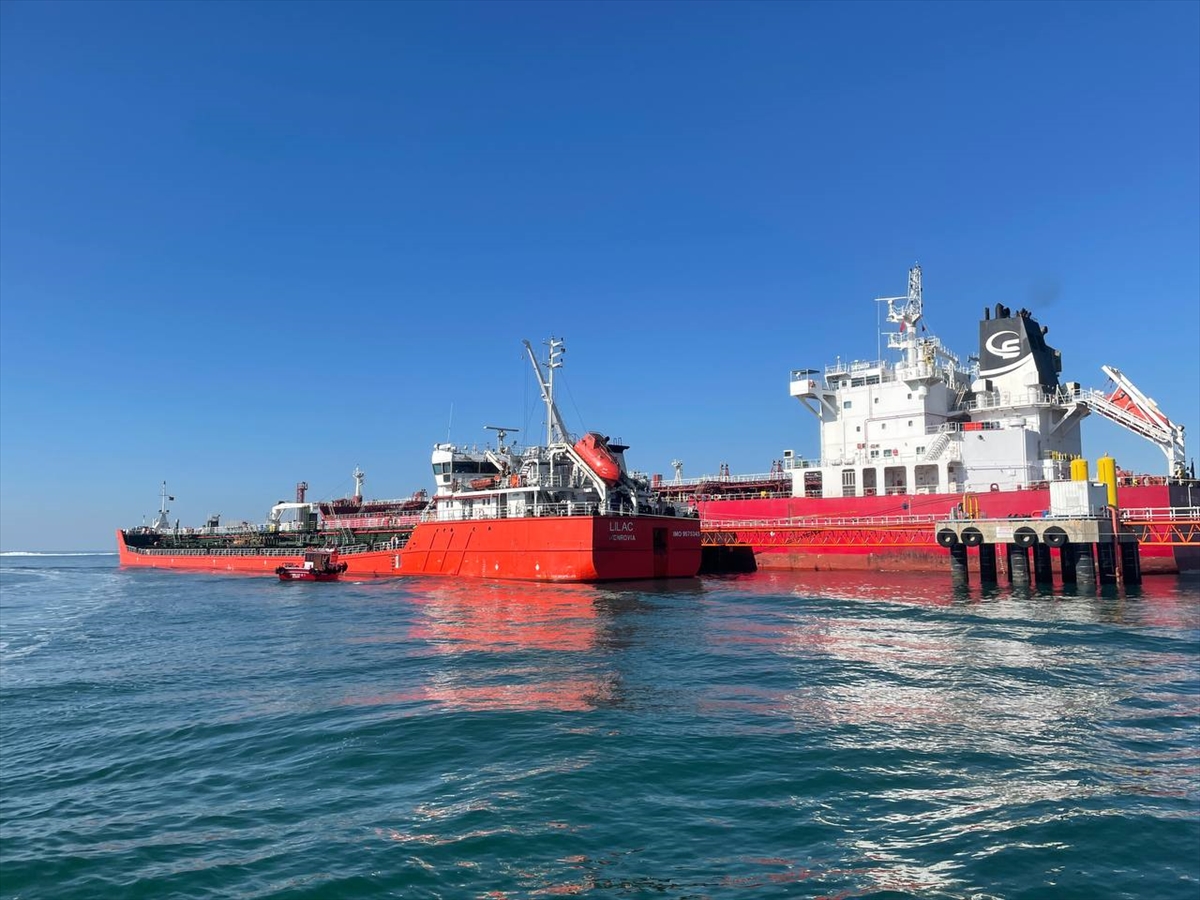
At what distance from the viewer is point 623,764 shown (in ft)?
32.8

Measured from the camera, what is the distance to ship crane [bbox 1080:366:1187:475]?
36.2m

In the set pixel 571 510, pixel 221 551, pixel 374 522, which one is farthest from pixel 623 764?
pixel 221 551

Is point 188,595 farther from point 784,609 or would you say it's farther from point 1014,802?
point 1014,802

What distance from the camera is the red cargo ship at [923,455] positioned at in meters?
35.7

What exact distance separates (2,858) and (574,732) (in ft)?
22.4

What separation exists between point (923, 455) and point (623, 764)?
111 feet

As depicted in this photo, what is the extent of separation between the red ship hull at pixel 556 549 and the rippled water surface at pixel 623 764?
36.0ft

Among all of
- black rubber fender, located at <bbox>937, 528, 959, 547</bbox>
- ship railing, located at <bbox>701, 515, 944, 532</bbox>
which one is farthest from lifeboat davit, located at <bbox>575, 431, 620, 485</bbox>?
black rubber fender, located at <bbox>937, 528, 959, 547</bbox>

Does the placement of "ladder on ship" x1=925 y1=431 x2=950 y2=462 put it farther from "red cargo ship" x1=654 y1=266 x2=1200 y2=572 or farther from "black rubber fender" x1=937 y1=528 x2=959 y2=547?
"black rubber fender" x1=937 y1=528 x2=959 y2=547

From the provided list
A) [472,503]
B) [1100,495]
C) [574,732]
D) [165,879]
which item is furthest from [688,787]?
[472,503]

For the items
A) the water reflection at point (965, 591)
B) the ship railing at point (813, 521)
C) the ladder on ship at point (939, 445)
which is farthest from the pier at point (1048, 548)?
the ladder on ship at point (939, 445)

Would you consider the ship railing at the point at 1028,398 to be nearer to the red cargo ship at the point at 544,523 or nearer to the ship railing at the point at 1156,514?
the ship railing at the point at 1156,514

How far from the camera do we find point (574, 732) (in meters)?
11.5

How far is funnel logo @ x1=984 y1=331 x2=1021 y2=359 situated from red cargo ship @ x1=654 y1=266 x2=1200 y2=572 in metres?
0.05
